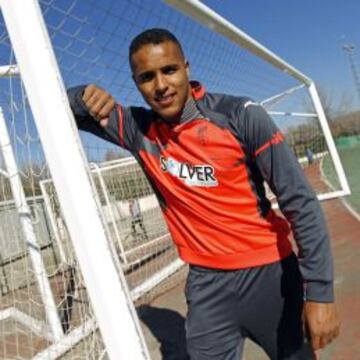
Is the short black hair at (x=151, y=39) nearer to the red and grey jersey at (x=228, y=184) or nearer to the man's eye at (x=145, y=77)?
the man's eye at (x=145, y=77)

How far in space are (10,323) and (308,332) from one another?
18.0 ft

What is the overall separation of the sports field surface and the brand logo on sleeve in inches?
92.4

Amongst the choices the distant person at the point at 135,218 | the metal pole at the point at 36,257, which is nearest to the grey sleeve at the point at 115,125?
the metal pole at the point at 36,257

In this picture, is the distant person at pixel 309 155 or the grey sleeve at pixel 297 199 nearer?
the grey sleeve at pixel 297 199

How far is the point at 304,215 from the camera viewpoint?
2.15m

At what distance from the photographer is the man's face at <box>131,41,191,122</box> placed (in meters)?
2.21

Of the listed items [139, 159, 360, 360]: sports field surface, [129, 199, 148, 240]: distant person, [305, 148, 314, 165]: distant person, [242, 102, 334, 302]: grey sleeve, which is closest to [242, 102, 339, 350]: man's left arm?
[242, 102, 334, 302]: grey sleeve

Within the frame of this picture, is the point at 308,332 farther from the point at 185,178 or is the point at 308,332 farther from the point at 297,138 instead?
the point at 297,138

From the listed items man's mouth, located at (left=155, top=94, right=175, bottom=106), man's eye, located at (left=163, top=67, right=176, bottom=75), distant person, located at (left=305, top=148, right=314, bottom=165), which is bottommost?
distant person, located at (left=305, top=148, right=314, bottom=165)

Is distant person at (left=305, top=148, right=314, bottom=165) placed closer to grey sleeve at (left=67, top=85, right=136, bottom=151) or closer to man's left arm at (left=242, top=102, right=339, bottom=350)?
grey sleeve at (left=67, top=85, right=136, bottom=151)

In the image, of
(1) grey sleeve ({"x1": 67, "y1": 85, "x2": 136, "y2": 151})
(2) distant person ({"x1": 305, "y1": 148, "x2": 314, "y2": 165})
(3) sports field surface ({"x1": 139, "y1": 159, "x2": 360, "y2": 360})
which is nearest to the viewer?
(1) grey sleeve ({"x1": 67, "y1": 85, "x2": 136, "y2": 151})

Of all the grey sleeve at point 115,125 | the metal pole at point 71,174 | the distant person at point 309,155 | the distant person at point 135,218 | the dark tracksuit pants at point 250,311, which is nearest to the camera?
the metal pole at point 71,174

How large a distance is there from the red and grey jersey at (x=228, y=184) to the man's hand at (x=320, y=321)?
4cm

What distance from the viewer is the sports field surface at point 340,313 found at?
13.9ft
